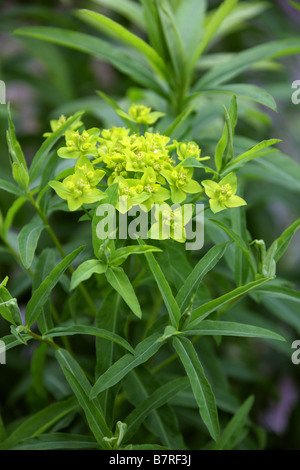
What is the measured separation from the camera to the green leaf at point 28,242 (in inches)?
22.2

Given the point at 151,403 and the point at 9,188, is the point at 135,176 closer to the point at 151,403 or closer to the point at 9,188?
the point at 9,188

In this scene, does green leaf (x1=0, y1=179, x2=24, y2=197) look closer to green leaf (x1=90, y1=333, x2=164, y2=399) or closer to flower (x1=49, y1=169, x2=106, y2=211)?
flower (x1=49, y1=169, x2=106, y2=211)

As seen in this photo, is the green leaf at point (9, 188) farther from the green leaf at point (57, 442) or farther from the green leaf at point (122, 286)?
the green leaf at point (57, 442)

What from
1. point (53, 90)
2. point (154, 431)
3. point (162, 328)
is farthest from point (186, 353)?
point (53, 90)

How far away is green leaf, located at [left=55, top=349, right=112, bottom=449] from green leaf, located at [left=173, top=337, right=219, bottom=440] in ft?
0.36

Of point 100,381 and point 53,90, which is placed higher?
point 53,90

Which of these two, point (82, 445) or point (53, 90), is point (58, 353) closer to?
point (82, 445)

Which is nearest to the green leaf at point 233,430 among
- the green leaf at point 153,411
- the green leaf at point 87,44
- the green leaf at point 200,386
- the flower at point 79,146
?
the green leaf at point 153,411

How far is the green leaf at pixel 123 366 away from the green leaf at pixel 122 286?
1.9 inches

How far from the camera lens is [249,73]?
1482mm

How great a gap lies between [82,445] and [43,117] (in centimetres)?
94

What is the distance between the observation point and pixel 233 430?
2.31 ft

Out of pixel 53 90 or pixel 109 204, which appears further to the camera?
pixel 53 90

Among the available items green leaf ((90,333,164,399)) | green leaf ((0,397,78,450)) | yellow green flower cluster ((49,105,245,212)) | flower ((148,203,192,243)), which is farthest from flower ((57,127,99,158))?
green leaf ((0,397,78,450))
